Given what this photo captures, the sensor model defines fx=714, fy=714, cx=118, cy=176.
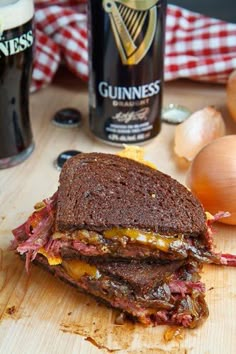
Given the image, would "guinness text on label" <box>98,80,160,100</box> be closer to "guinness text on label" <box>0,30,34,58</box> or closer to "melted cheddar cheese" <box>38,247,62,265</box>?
"guinness text on label" <box>0,30,34,58</box>

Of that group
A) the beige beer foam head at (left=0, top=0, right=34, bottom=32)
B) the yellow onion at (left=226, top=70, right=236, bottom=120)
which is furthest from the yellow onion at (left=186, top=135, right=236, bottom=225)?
the beige beer foam head at (left=0, top=0, right=34, bottom=32)

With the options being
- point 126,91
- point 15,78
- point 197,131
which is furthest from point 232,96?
point 15,78

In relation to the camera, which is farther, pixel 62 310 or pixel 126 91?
pixel 126 91

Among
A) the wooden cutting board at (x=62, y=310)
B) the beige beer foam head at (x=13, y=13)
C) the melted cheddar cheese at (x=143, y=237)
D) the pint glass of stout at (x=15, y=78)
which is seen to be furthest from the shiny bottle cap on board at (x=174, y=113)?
the melted cheddar cheese at (x=143, y=237)

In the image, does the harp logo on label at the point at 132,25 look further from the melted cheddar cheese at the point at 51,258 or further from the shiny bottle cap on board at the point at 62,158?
the melted cheddar cheese at the point at 51,258

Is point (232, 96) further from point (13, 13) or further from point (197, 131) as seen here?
point (13, 13)

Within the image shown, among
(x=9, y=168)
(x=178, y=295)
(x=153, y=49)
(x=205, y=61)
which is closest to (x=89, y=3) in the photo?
(x=153, y=49)

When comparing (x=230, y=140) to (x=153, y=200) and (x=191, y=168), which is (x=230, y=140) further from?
(x=153, y=200)
